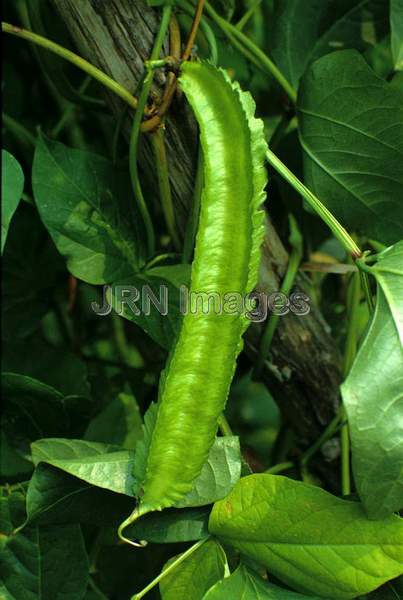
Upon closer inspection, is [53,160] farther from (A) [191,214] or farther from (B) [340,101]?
(B) [340,101]

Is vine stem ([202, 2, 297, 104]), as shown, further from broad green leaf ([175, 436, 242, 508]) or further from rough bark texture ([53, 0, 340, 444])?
broad green leaf ([175, 436, 242, 508])

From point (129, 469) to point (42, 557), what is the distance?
0.50 feet

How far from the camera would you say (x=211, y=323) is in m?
0.51

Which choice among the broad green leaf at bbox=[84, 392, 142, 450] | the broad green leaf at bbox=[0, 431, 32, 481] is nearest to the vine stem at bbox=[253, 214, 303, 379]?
the broad green leaf at bbox=[84, 392, 142, 450]

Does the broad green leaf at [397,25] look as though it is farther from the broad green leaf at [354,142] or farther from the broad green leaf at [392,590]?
the broad green leaf at [392,590]

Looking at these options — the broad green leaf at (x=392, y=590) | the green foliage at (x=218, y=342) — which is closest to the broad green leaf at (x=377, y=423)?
the green foliage at (x=218, y=342)

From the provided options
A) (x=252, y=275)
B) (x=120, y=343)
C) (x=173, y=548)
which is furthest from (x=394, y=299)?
(x=120, y=343)

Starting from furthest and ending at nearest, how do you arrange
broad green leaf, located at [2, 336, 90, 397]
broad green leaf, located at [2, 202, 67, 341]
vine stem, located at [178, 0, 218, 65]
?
broad green leaf, located at [2, 202, 67, 341] < broad green leaf, located at [2, 336, 90, 397] < vine stem, located at [178, 0, 218, 65]

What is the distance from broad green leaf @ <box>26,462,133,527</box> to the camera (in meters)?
0.56

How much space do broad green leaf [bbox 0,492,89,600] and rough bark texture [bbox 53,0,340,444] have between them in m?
0.23

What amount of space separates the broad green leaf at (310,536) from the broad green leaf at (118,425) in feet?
0.65

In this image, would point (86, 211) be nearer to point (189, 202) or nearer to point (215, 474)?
point (189, 202)

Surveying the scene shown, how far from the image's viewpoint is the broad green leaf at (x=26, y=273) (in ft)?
3.10

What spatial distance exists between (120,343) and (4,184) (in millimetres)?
417
